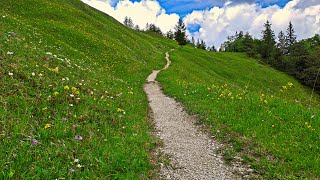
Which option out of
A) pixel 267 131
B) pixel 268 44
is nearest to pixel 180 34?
pixel 268 44

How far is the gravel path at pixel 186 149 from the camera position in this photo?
6.76 m

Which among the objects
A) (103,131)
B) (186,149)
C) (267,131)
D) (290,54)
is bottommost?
(103,131)

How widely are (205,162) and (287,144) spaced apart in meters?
2.83

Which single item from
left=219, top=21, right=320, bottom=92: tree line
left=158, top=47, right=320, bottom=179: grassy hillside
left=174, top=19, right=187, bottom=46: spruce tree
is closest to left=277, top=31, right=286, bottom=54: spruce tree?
left=219, top=21, right=320, bottom=92: tree line

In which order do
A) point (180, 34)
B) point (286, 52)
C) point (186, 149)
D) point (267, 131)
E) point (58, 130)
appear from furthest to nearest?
1. point (286, 52)
2. point (180, 34)
3. point (267, 131)
4. point (186, 149)
5. point (58, 130)

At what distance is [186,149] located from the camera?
8375 millimetres

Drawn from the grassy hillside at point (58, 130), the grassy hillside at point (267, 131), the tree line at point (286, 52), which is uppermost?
the tree line at point (286, 52)

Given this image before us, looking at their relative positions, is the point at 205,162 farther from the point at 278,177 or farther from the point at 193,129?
the point at 193,129

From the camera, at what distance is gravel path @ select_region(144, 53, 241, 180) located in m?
6.76

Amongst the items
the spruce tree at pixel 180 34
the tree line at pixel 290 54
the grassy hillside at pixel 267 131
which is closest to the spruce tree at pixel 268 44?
the tree line at pixel 290 54

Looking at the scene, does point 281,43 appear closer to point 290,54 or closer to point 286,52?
point 286,52

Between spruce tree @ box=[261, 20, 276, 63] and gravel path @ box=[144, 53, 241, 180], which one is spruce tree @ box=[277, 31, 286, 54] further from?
gravel path @ box=[144, 53, 241, 180]

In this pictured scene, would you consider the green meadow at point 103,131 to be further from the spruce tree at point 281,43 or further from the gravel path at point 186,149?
the spruce tree at point 281,43

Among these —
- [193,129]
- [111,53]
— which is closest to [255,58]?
[111,53]
